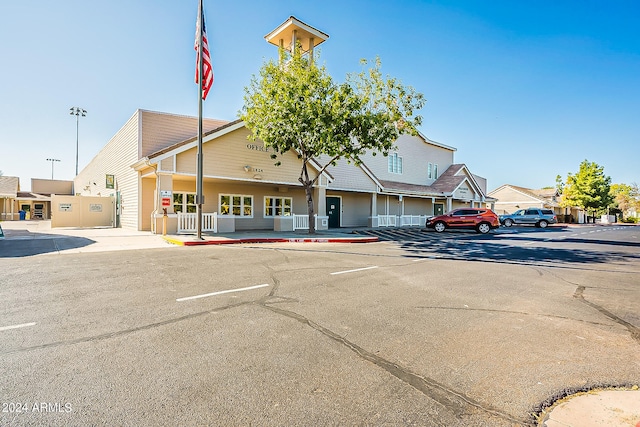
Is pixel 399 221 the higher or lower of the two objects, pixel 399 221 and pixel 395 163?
the lower

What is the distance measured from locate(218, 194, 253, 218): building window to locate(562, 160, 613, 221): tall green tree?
5384 centimetres

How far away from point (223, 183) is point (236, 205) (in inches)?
63.7

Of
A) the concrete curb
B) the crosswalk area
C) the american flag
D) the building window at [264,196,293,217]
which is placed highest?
the american flag

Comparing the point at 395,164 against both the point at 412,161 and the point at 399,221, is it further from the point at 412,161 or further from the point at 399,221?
the point at 399,221

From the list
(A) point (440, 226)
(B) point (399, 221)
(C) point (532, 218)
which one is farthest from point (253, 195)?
(C) point (532, 218)

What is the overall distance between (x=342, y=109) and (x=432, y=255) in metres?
8.18

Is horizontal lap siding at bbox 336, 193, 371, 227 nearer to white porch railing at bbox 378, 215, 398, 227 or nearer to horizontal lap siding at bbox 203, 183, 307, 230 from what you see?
white porch railing at bbox 378, 215, 398, 227

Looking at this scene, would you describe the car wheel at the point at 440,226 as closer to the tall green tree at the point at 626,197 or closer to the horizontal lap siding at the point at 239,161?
the horizontal lap siding at the point at 239,161

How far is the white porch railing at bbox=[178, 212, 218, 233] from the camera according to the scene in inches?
655

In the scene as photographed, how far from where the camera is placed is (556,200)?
58625mm

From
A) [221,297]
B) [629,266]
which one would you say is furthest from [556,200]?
[221,297]

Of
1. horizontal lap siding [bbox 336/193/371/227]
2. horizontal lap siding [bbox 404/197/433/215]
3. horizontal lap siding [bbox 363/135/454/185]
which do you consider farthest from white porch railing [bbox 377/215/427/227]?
horizontal lap siding [bbox 363/135/454/185]

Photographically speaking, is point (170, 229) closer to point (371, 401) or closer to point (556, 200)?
point (371, 401)

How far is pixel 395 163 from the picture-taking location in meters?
31.3
